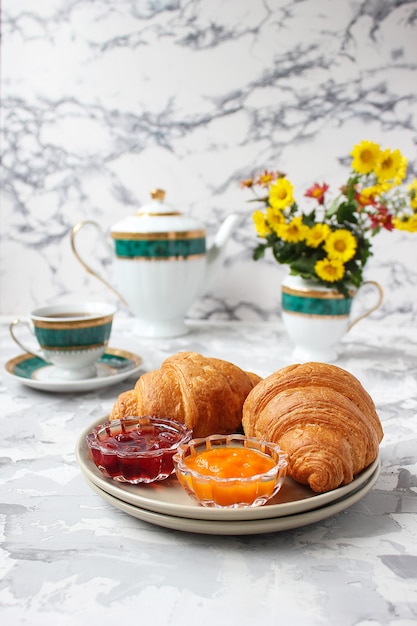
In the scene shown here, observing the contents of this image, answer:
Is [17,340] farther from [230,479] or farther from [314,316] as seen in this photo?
[230,479]

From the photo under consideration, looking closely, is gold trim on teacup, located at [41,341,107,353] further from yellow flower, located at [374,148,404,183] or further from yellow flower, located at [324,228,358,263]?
yellow flower, located at [374,148,404,183]

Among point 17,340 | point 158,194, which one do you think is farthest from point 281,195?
point 17,340

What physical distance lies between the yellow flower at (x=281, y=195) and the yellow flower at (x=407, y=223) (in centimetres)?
21

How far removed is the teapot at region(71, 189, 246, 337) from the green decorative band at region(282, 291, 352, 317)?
311mm

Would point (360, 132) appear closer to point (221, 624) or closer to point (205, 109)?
point (205, 109)

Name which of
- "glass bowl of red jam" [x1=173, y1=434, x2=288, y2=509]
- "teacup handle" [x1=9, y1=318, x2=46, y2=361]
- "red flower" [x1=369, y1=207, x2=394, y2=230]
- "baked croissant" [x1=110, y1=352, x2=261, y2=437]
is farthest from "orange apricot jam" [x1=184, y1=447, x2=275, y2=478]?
"red flower" [x1=369, y1=207, x2=394, y2=230]

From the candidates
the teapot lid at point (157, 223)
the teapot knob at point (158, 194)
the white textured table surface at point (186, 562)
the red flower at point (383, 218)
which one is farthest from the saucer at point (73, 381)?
the red flower at point (383, 218)

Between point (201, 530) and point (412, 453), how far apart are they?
37 cm

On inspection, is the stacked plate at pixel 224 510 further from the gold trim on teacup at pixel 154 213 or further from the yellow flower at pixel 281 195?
the gold trim on teacup at pixel 154 213

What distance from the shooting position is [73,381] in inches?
42.3

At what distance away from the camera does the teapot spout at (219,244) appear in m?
1.55

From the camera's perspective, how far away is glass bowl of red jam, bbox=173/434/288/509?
1.95ft

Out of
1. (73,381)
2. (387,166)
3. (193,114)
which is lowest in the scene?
(73,381)

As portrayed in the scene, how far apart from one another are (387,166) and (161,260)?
0.54 meters
